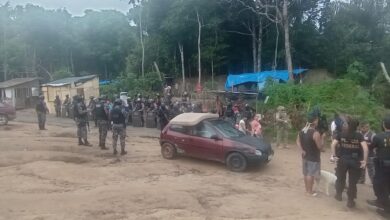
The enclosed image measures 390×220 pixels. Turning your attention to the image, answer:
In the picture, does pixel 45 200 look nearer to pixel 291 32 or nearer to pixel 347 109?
pixel 347 109

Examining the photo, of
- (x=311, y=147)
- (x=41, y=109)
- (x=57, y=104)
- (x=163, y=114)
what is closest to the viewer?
(x=311, y=147)

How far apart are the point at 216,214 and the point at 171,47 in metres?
28.4

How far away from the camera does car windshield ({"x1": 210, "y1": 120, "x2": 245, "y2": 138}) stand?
11852 mm

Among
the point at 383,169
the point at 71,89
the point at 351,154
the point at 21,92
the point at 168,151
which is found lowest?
the point at 168,151

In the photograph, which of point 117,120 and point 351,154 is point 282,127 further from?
point 351,154

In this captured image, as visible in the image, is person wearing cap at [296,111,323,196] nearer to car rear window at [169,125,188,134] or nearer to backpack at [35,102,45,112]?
car rear window at [169,125,188,134]

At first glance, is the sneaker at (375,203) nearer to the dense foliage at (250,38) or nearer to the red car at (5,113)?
the red car at (5,113)

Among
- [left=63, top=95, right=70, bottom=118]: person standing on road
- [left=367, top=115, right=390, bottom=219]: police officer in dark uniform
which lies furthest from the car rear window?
[left=63, top=95, right=70, bottom=118]: person standing on road

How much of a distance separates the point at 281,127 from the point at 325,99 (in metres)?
3.62

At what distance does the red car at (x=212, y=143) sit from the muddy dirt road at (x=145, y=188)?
333 mm

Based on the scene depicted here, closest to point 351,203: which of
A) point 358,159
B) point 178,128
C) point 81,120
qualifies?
point 358,159

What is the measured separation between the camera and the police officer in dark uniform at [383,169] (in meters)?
7.50

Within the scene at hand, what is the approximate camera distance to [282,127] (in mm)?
14930

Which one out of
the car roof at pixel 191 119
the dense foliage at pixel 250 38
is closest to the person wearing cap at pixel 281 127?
the car roof at pixel 191 119
